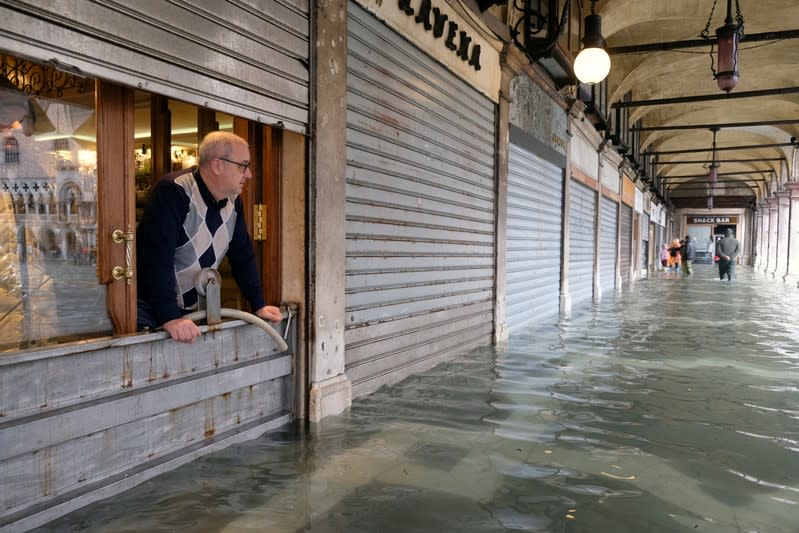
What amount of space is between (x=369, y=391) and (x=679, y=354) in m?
4.21

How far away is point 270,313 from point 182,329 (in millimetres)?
729

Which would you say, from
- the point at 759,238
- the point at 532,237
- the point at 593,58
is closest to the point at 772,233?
the point at 759,238

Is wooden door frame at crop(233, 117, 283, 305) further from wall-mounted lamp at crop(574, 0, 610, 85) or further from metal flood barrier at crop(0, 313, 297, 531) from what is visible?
wall-mounted lamp at crop(574, 0, 610, 85)

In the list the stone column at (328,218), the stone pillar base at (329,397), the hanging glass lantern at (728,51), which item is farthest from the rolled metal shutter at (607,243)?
the stone pillar base at (329,397)

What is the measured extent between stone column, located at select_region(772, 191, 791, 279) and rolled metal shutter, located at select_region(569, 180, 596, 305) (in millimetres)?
17767

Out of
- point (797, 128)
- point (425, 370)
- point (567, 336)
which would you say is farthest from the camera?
point (797, 128)

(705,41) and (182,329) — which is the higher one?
(705,41)

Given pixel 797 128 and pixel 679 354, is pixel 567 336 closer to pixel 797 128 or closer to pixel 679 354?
pixel 679 354

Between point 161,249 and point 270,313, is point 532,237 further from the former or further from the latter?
point 161,249

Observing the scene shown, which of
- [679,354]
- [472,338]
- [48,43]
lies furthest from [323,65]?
[679,354]

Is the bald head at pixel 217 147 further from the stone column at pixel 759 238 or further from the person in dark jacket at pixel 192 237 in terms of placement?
the stone column at pixel 759 238

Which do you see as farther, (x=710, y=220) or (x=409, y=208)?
(x=710, y=220)

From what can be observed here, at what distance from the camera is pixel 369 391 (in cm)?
510

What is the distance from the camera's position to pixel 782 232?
2916cm
